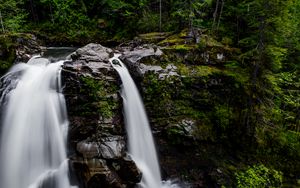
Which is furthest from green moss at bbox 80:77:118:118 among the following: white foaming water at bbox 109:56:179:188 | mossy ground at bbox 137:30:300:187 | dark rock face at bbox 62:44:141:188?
mossy ground at bbox 137:30:300:187

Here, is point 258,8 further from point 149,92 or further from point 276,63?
point 149,92

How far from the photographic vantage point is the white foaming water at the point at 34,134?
30.2ft

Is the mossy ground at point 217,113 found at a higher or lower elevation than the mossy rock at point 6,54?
lower

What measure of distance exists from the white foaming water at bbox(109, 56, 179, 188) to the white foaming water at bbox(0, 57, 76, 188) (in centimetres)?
270

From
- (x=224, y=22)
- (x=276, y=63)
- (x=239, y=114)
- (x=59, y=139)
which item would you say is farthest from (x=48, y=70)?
(x=224, y=22)

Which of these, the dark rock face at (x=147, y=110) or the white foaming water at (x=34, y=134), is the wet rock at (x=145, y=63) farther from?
the white foaming water at (x=34, y=134)

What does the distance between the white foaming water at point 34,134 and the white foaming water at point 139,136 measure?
2700mm

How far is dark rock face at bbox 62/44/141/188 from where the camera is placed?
30.2 ft

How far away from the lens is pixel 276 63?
13.5 m

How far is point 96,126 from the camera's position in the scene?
10.0 m

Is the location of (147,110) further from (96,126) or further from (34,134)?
(34,134)

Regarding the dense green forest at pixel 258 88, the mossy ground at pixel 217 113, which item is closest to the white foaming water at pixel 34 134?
the dense green forest at pixel 258 88

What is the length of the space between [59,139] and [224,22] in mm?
14718

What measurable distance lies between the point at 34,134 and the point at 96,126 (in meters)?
2.28
